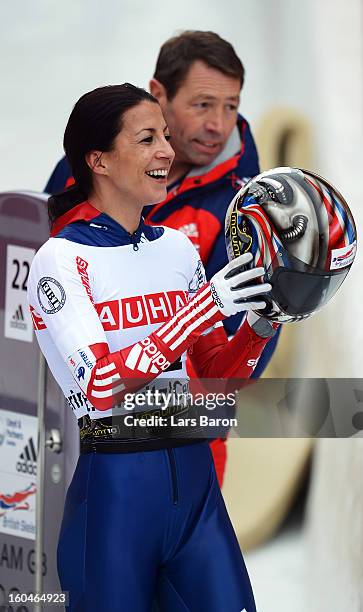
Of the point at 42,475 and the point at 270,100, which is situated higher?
the point at 270,100

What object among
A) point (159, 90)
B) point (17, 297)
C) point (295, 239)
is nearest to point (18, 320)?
point (17, 297)

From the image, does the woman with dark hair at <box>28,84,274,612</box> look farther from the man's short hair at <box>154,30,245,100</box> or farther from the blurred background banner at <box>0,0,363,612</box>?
the blurred background banner at <box>0,0,363,612</box>

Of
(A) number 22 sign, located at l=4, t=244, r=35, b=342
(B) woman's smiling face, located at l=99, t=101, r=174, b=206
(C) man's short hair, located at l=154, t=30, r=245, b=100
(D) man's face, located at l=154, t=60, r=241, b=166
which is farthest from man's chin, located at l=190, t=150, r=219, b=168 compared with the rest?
(B) woman's smiling face, located at l=99, t=101, r=174, b=206

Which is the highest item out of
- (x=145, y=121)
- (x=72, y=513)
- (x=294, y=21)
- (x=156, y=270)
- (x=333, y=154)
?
(x=294, y=21)

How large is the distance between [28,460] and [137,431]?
105 cm

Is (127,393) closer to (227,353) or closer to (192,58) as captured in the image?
(227,353)

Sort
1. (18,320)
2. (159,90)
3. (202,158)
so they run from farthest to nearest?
1. (159,90)
2. (202,158)
3. (18,320)

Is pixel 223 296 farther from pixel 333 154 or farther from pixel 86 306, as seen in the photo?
pixel 333 154

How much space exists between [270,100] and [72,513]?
3.40 m

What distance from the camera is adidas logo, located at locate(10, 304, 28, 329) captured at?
3.95 m

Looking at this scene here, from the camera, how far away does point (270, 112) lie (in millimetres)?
6078

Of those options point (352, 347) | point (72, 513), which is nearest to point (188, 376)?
point (72, 513)

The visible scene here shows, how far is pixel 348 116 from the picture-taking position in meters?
5.89

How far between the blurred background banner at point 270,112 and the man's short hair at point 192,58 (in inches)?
47.0
